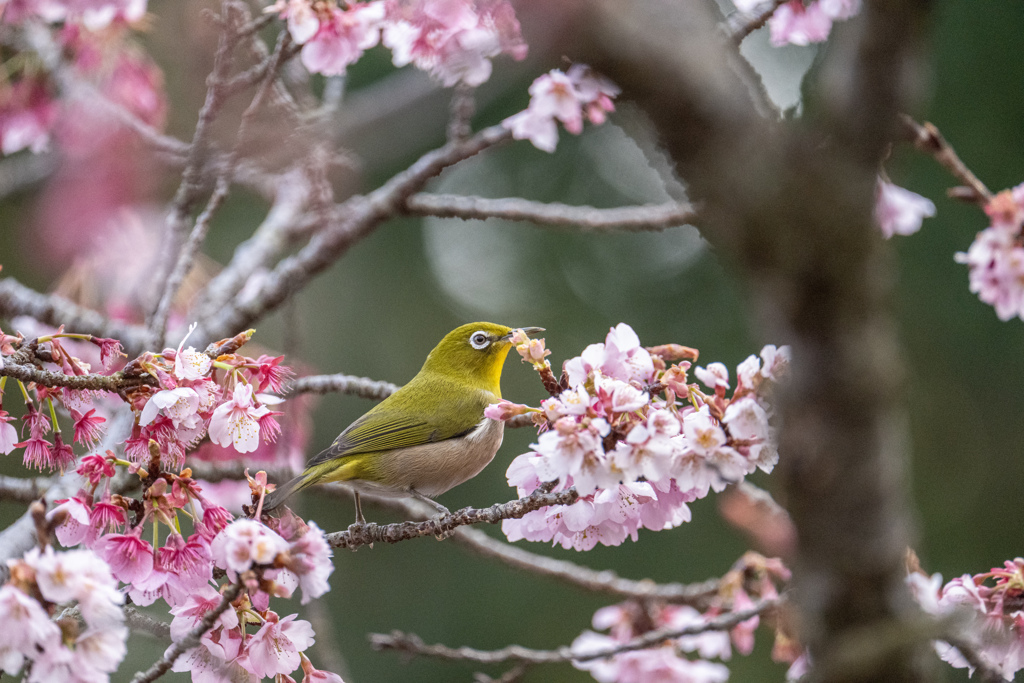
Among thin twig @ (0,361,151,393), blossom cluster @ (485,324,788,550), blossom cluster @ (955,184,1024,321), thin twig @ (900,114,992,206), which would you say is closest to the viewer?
blossom cluster @ (485,324,788,550)

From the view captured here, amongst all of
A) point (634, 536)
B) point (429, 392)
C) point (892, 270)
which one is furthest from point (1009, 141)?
point (892, 270)

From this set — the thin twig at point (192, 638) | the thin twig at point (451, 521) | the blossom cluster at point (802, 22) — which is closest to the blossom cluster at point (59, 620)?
the thin twig at point (192, 638)

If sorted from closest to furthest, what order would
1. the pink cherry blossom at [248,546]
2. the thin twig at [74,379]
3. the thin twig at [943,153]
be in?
the pink cherry blossom at [248,546] < the thin twig at [74,379] < the thin twig at [943,153]

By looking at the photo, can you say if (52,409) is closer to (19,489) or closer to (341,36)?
(19,489)

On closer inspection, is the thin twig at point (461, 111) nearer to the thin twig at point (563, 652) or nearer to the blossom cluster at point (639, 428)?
the blossom cluster at point (639, 428)

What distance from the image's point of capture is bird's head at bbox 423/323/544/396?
342 centimetres

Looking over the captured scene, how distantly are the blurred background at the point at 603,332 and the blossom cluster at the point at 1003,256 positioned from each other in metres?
3.43

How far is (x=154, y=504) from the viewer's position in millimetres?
1697

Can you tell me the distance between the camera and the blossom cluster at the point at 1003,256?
2588 millimetres

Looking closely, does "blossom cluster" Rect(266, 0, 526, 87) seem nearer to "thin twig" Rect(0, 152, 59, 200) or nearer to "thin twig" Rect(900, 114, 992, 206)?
"thin twig" Rect(900, 114, 992, 206)

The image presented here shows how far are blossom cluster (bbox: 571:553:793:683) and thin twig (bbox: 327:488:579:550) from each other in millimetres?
1399

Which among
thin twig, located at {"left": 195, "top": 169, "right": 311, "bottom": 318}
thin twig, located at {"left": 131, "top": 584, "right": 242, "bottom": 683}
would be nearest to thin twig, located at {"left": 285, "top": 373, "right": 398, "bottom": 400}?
thin twig, located at {"left": 195, "top": 169, "right": 311, "bottom": 318}

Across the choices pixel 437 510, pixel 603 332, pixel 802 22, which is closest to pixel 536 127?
pixel 802 22

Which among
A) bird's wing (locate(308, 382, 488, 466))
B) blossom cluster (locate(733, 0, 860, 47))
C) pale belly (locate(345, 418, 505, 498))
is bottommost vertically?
pale belly (locate(345, 418, 505, 498))
